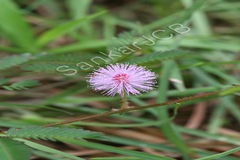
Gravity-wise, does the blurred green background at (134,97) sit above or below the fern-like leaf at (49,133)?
above

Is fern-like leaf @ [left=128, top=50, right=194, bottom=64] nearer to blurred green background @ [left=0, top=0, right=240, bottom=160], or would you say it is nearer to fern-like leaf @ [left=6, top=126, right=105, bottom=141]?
blurred green background @ [left=0, top=0, right=240, bottom=160]

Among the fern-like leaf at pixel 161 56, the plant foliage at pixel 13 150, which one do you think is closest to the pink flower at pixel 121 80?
the fern-like leaf at pixel 161 56

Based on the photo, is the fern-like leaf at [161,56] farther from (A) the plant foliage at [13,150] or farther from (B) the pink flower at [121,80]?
(A) the plant foliage at [13,150]

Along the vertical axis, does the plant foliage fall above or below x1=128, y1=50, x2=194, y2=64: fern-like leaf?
below

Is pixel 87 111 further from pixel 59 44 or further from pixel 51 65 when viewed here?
pixel 59 44

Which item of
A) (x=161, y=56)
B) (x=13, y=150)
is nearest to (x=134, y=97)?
(x=161, y=56)

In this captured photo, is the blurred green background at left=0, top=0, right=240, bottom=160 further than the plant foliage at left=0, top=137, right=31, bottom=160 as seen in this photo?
Yes

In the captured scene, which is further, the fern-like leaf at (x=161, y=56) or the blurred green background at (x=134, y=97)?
the blurred green background at (x=134, y=97)

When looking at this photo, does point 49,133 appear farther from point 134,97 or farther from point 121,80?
point 134,97

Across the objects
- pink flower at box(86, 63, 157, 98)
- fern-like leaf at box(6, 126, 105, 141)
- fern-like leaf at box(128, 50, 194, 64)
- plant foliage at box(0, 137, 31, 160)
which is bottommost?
plant foliage at box(0, 137, 31, 160)

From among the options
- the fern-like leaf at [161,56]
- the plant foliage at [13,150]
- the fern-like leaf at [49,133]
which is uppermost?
the fern-like leaf at [161,56]


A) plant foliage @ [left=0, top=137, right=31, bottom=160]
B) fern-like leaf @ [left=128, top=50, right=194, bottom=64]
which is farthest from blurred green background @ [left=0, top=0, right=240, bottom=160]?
plant foliage @ [left=0, top=137, right=31, bottom=160]
